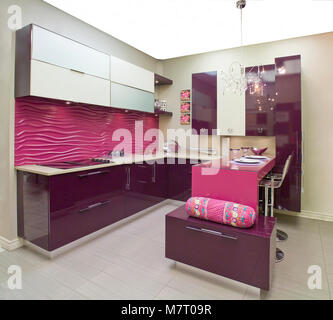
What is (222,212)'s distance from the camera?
187 cm

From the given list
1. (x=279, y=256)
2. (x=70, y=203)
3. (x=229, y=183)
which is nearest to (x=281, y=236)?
(x=279, y=256)

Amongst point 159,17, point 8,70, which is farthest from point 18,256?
point 159,17

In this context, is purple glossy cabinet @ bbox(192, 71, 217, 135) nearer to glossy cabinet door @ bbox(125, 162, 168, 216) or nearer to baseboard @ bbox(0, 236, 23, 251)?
glossy cabinet door @ bbox(125, 162, 168, 216)

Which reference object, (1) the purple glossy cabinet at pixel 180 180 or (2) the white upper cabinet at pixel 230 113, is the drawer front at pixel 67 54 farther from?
(2) the white upper cabinet at pixel 230 113

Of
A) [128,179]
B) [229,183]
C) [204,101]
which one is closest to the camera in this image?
[229,183]

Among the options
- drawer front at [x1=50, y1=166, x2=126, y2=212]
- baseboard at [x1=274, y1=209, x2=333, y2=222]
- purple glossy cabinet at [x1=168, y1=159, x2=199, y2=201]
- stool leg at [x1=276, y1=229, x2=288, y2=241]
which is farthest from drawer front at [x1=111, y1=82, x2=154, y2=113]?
baseboard at [x1=274, y1=209, x2=333, y2=222]

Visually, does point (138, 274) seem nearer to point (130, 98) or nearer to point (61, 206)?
point (61, 206)

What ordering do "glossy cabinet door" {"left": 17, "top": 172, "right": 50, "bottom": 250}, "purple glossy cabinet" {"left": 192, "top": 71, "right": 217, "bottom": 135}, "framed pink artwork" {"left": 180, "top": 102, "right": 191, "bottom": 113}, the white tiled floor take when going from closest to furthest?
the white tiled floor < "glossy cabinet door" {"left": 17, "top": 172, "right": 50, "bottom": 250} < "purple glossy cabinet" {"left": 192, "top": 71, "right": 217, "bottom": 135} < "framed pink artwork" {"left": 180, "top": 102, "right": 191, "bottom": 113}

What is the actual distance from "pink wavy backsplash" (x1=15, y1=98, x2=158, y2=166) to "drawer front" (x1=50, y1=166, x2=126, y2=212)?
0.63 m

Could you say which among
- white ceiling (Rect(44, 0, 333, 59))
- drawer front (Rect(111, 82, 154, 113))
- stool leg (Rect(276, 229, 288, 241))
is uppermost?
white ceiling (Rect(44, 0, 333, 59))

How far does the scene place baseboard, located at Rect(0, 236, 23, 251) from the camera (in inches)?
97.2

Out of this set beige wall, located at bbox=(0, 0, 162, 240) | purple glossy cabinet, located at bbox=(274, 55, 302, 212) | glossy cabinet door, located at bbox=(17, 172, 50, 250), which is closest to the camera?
glossy cabinet door, located at bbox=(17, 172, 50, 250)

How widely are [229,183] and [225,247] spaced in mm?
546

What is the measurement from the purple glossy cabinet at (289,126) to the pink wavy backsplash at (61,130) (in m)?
2.48
